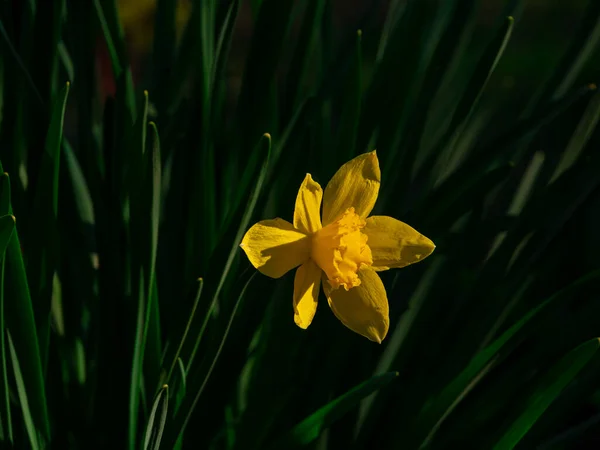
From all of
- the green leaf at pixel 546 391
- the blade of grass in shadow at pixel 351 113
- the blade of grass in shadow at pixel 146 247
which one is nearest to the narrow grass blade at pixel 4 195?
the blade of grass in shadow at pixel 146 247

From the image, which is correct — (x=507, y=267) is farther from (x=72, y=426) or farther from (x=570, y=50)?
(x=72, y=426)

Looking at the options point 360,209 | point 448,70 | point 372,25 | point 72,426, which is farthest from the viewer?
point 372,25

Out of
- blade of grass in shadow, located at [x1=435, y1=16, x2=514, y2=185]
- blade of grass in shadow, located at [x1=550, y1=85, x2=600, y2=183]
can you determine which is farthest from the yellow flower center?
blade of grass in shadow, located at [x1=550, y1=85, x2=600, y2=183]

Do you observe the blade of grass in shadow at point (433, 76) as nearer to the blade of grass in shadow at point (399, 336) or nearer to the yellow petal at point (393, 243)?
the blade of grass in shadow at point (399, 336)

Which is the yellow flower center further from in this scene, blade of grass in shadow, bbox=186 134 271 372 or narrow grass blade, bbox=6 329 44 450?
narrow grass blade, bbox=6 329 44 450

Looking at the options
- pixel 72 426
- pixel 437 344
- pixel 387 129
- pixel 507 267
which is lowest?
pixel 72 426

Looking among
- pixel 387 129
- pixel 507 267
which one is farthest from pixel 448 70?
pixel 507 267
